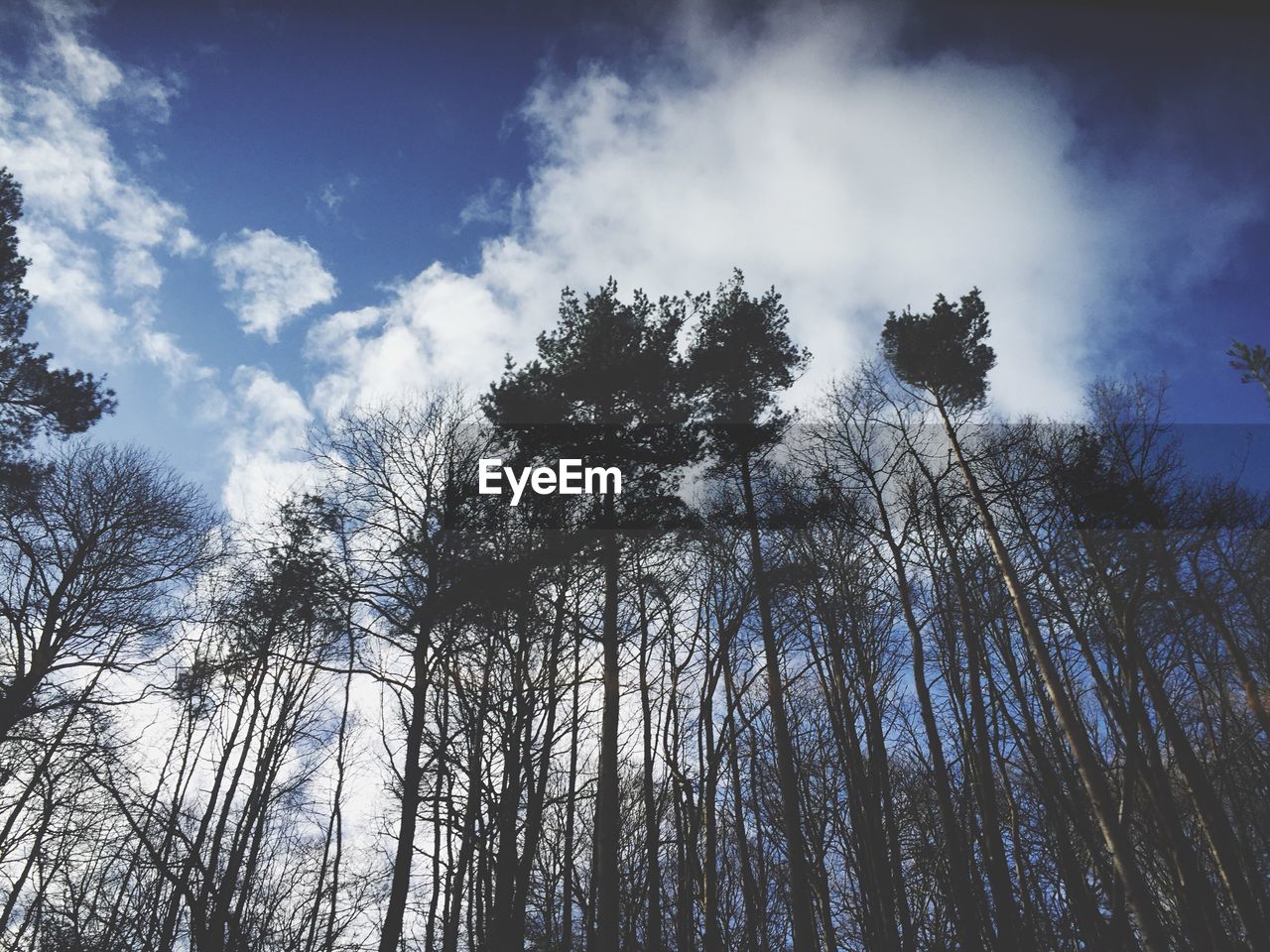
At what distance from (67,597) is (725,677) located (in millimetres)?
12947

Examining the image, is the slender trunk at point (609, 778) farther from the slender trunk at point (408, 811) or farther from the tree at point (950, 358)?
the tree at point (950, 358)

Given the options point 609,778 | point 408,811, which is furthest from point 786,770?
point 408,811

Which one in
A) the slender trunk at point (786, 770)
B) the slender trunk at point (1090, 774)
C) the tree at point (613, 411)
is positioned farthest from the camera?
the tree at point (613, 411)

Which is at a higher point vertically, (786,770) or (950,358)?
(950,358)

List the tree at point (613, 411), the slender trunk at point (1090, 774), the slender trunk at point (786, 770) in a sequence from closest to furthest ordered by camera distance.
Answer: the slender trunk at point (1090, 774) → the slender trunk at point (786, 770) → the tree at point (613, 411)

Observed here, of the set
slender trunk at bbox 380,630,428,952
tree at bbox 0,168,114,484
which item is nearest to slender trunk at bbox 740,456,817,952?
slender trunk at bbox 380,630,428,952

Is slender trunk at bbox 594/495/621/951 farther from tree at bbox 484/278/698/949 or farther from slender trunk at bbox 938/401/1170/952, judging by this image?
slender trunk at bbox 938/401/1170/952

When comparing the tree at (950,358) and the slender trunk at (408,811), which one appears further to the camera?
the tree at (950,358)

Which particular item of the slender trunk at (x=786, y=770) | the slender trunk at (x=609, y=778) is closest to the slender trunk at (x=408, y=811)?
the slender trunk at (x=609, y=778)

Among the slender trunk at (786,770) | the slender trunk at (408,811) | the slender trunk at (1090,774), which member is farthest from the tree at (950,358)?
the slender trunk at (408,811)

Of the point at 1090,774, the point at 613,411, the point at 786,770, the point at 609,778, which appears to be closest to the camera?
the point at 1090,774

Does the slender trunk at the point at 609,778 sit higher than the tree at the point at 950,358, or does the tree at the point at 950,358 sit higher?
the tree at the point at 950,358

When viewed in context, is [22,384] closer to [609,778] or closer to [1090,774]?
[609,778]

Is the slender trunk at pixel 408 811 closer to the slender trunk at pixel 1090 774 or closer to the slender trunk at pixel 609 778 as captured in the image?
the slender trunk at pixel 609 778
